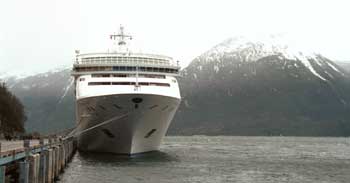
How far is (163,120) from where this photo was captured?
67438 millimetres

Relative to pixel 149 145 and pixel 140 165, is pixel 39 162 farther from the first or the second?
pixel 149 145

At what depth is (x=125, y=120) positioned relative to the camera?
6206 centimetres

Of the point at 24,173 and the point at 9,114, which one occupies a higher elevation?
the point at 9,114

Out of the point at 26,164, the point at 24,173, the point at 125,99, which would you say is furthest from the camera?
the point at 125,99

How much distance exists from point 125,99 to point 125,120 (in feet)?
9.30

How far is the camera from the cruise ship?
6128 centimetres

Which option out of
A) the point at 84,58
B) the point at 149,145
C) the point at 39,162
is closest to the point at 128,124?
the point at 149,145

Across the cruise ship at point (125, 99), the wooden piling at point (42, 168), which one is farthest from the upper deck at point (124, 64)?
the wooden piling at point (42, 168)

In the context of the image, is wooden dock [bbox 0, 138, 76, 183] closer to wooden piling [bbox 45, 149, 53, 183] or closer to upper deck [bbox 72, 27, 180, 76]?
wooden piling [bbox 45, 149, 53, 183]

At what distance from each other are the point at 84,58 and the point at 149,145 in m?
12.8

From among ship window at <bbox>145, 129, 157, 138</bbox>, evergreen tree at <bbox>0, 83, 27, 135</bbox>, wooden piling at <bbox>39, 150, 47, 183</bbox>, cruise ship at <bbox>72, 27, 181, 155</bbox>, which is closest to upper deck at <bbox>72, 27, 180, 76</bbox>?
cruise ship at <bbox>72, 27, 181, 155</bbox>

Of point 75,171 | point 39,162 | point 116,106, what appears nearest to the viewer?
point 39,162

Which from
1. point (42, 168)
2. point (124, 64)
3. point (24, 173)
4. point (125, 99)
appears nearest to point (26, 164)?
point (24, 173)

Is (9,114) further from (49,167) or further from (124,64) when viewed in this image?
(49,167)
